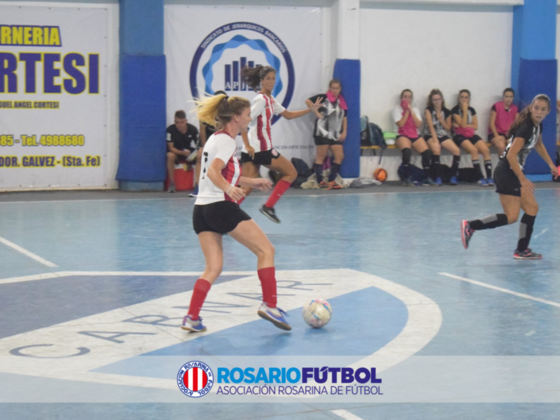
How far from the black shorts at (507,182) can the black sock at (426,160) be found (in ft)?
28.6

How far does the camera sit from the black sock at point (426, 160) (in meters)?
18.1

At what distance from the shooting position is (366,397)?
4.93 metres

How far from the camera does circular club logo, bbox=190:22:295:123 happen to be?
17.6 m

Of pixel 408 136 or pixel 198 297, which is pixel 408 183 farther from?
pixel 198 297

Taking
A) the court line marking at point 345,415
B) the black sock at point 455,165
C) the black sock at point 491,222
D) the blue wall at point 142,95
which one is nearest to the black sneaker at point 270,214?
the black sock at point 491,222

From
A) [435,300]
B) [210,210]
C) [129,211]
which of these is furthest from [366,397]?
[129,211]

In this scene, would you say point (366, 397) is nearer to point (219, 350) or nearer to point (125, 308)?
point (219, 350)

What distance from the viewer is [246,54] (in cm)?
1783

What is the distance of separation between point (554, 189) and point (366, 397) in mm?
13642

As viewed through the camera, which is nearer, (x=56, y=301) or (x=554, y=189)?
(x=56, y=301)

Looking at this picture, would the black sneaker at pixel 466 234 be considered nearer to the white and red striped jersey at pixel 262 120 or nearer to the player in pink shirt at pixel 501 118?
the white and red striped jersey at pixel 262 120

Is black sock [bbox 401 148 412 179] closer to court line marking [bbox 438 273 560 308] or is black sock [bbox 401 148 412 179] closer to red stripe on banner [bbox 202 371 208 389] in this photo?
court line marking [bbox 438 273 560 308]

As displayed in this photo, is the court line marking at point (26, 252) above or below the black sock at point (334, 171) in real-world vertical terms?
below

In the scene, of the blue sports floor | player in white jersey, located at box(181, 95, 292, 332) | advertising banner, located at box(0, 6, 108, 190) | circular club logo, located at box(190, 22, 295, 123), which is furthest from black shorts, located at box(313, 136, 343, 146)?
player in white jersey, located at box(181, 95, 292, 332)
